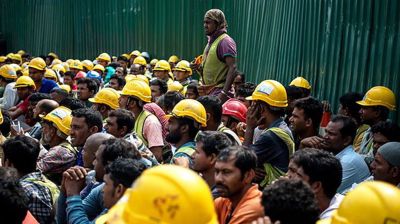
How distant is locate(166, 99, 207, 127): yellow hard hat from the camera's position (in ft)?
21.5

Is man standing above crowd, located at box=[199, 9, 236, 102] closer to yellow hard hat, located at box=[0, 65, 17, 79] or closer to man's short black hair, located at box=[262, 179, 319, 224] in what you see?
man's short black hair, located at box=[262, 179, 319, 224]

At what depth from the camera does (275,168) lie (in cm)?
572

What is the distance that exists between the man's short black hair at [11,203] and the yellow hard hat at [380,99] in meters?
4.60

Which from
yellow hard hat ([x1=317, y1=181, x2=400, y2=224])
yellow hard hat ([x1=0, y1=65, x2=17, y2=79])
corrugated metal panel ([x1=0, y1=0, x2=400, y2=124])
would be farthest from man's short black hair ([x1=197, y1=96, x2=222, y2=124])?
yellow hard hat ([x1=0, y1=65, x2=17, y2=79])

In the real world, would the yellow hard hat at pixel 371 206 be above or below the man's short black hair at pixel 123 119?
above

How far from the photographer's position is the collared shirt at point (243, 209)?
426 cm

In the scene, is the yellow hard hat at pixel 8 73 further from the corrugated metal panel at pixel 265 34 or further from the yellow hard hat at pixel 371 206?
the yellow hard hat at pixel 371 206

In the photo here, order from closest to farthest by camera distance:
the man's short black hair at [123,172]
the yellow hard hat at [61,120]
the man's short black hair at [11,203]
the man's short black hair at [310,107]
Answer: the man's short black hair at [11,203] < the man's short black hair at [123,172] < the man's short black hair at [310,107] < the yellow hard hat at [61,120]

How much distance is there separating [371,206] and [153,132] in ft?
15.8

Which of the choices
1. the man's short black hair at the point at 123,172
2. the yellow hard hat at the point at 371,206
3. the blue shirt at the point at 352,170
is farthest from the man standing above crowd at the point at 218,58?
the yellow hard hat at the point at 371,206

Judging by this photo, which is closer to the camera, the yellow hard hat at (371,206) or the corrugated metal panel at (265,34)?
the yellow hard hat at (371,206)

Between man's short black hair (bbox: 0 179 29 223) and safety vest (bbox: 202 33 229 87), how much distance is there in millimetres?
5482

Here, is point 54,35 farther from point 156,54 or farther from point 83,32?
point 156,54

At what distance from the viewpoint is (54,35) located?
24.7m
